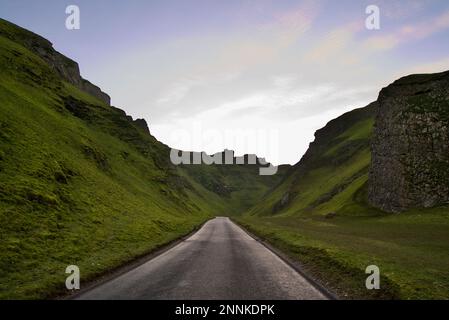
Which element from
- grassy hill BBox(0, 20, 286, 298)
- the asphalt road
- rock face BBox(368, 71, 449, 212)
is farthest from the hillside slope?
the asphalt road

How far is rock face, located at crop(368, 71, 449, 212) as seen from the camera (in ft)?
224

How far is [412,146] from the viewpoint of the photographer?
73938 millimetres

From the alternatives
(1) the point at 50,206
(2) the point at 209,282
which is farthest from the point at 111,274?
(1) the point at 50,206

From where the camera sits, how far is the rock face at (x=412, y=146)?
68188 millimetres

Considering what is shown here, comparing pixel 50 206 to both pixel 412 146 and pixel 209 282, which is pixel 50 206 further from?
pixel 412 146

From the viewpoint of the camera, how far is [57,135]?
57.1 metres

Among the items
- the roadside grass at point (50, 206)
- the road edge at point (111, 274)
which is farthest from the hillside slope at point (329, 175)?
the road edge at point (111, 274)

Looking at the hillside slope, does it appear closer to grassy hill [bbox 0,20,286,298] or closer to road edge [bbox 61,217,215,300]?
grassy hill [bbox 0,20,286,298]

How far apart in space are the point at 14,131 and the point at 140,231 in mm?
19350

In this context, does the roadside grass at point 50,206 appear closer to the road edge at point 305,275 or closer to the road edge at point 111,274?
the road edge at point 111,274

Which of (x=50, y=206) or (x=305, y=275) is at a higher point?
(x=50, y=206)
